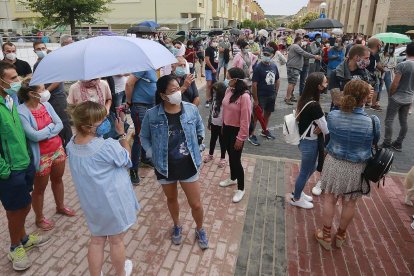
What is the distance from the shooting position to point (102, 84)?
4117mm

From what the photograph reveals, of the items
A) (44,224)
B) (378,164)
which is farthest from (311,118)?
(44,224)

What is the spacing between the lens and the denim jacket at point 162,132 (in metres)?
2.93

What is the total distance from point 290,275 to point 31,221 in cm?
308

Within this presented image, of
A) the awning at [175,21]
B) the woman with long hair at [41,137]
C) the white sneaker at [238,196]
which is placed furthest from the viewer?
the awning at [175,21]

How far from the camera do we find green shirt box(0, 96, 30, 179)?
263 centimetres

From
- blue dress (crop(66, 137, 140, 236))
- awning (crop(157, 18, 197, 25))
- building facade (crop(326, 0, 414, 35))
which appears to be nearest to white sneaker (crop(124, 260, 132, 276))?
blue dress (crop(66, 137, 140, 236))

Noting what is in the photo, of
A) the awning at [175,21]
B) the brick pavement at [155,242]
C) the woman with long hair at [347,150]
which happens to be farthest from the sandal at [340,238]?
the awning at [175,21]

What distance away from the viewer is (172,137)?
294 centimetres

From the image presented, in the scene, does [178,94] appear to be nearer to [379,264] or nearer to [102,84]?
[102,84]

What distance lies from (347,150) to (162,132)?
6.01 feet

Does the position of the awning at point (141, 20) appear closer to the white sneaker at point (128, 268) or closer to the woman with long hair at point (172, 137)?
the woman with long hair at point (172, 137)

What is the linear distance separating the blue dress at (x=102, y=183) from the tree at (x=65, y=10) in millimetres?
27889

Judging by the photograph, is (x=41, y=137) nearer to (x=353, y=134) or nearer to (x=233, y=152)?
(x=233, y=152)

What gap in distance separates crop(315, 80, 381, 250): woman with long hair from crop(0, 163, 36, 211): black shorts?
297cm
